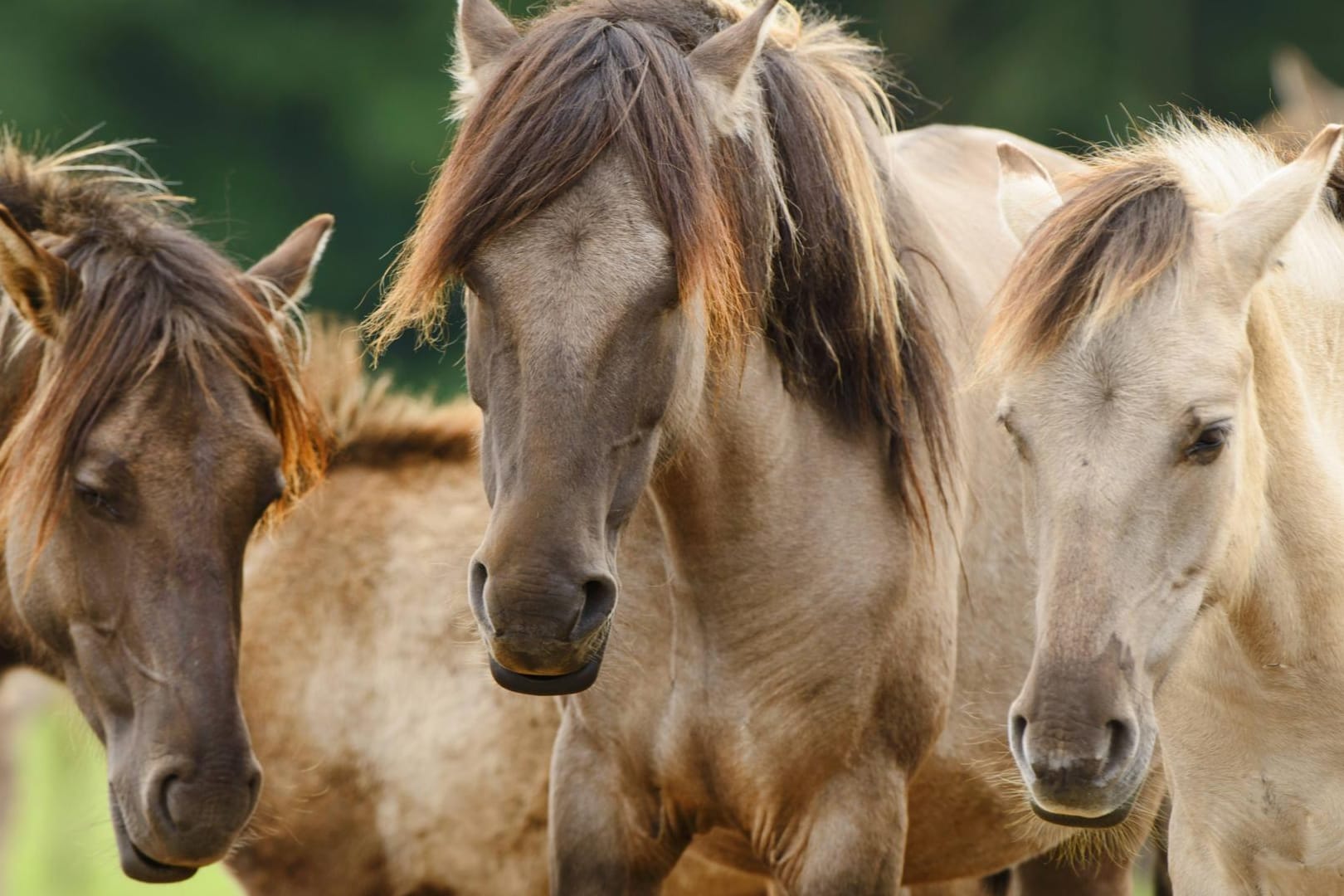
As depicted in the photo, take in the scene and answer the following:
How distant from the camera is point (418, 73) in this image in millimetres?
17203

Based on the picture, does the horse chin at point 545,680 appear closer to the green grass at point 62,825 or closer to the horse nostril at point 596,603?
the horse nostril at point 596,603

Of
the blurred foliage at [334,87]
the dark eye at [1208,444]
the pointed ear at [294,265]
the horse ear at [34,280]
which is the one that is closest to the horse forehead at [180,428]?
the horse ear at [34,280]

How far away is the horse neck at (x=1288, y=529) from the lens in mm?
3152

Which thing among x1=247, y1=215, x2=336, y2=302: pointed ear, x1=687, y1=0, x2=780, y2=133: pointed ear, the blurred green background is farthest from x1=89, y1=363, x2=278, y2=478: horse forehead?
the blurred green background

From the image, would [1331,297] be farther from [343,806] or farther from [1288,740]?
[343,806]

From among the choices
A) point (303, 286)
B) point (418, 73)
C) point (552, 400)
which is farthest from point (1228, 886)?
point (418, 73)

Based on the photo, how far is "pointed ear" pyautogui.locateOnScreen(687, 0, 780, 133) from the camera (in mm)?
3297

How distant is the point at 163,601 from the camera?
363 cm

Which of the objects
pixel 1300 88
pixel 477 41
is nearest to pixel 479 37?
pixel 477 41

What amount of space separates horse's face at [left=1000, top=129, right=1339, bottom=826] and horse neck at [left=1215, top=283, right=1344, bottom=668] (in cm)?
11

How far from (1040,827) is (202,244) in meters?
2.31

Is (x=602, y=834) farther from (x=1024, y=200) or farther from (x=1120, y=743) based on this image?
(x=1024, y=200)

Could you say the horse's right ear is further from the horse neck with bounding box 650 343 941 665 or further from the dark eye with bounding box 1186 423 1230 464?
the dark eye with bounding box 1186 423 1230 464

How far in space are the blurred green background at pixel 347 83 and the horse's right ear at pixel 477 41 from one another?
479 inches
